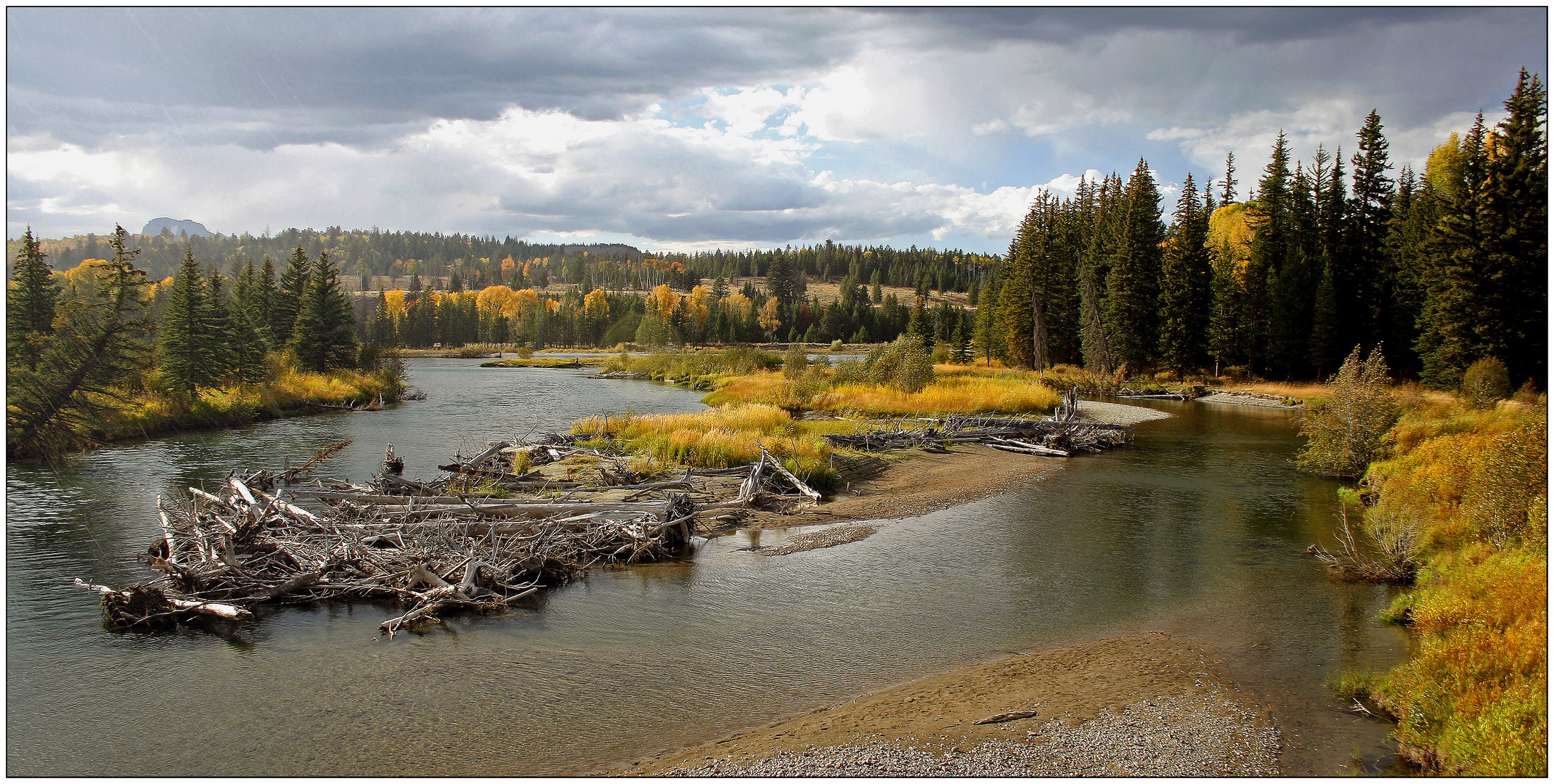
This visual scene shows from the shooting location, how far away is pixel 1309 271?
5666 centimetres

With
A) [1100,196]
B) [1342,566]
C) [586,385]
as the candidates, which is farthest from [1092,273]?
[1342,566]

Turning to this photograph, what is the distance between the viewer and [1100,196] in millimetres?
77500

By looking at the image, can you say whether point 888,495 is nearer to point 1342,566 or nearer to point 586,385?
point 1342,566

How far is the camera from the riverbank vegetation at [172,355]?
949 inches

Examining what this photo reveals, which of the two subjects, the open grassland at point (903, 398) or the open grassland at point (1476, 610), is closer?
the open grassland at point (1476, 610)

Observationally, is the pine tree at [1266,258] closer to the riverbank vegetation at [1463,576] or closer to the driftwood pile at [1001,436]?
the driftwood pile at [1001,436]

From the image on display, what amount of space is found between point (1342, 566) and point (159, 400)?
44340 millimetres

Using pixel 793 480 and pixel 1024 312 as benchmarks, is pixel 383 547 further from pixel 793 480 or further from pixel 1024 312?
pixel 1024 312

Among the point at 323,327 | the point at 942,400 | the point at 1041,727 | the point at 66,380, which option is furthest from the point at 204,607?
the point at 323,327

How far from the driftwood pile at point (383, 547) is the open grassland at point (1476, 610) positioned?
12.0 metres

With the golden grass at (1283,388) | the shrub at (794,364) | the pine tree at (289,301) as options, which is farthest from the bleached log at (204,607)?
the golden grass at (1283,388)

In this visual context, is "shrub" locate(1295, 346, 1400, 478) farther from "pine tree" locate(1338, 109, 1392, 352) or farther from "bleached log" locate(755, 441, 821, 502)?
"pine tree" locate(1338, 109, 1392, 352)

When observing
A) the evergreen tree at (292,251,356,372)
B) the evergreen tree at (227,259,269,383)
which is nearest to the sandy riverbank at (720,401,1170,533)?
the evergreen tree at (227,259,269,383)

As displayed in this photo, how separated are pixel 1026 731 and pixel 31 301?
112ft
